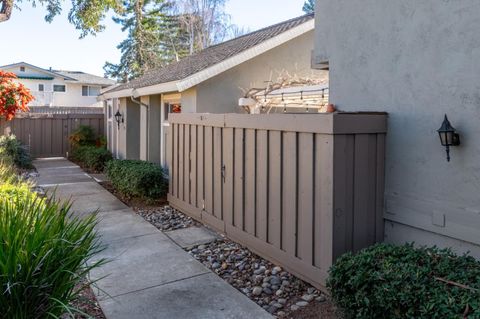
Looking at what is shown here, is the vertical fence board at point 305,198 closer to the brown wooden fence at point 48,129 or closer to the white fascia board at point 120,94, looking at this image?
the white fascia board at point 120,94

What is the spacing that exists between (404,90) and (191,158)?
4327 millimetres

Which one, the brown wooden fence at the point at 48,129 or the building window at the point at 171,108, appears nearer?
the building window at the point at 171,108

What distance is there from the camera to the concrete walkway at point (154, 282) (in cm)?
411

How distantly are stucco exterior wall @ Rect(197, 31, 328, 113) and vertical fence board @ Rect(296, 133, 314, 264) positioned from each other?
503cm

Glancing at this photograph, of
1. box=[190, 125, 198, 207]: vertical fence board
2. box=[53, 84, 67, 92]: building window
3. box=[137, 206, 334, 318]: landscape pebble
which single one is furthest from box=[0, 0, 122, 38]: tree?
box=[53, 84, 67, 92]: building window

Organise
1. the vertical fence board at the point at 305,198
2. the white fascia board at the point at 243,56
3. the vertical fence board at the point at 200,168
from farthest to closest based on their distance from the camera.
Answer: the white fascia board at the point at 243,56, the vertical fence board at the point at 200,168, the vertical fence board at the point at 305,198

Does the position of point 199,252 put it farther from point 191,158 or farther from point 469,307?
point 469,307

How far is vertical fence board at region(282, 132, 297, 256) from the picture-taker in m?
4.86

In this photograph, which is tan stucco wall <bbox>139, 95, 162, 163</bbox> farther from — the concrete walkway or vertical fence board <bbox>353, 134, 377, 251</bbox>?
vertical fence board <bbox>353, 134, 377, 251</bbox>

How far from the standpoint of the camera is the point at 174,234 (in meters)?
6.79

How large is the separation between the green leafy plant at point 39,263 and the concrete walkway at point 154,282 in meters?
0.36

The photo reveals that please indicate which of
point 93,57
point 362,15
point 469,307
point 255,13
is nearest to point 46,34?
point 93,57

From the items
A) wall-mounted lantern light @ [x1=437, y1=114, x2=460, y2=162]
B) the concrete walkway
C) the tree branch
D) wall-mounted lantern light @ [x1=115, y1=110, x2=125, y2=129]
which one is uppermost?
the tree branch

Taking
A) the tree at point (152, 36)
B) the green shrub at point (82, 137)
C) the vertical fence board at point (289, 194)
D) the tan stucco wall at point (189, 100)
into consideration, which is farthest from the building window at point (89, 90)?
the vertical fence board at point (289, 194)
